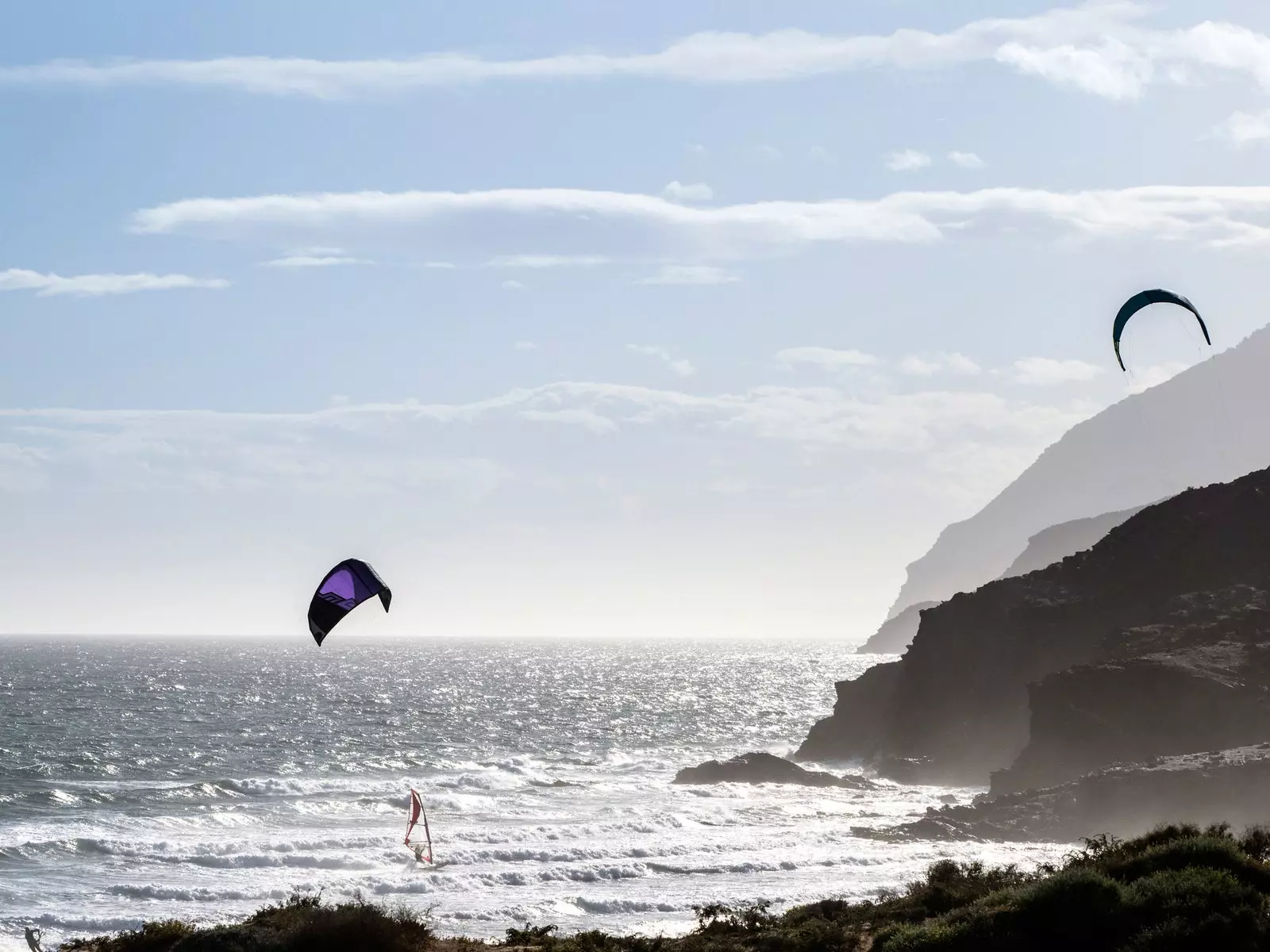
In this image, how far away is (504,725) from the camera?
277 feet

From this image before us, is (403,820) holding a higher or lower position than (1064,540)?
Answer: lower

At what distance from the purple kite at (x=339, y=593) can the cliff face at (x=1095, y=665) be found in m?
33.9

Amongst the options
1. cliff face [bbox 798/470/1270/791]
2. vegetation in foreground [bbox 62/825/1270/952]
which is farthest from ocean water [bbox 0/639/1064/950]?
vegetation in foreground [bbox 62/825/1270/952]

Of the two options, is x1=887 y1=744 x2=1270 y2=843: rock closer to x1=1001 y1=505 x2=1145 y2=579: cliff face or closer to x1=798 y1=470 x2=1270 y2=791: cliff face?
x1=798 y1=470 x2=1270 y2=791: cliff face

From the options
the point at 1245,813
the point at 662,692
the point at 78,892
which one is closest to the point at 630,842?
the point at 78,892

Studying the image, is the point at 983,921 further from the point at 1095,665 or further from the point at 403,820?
the point at 1095,665

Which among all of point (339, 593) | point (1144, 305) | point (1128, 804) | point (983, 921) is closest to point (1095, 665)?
point (1128, 804)

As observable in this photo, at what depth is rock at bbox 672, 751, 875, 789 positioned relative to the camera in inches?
2173

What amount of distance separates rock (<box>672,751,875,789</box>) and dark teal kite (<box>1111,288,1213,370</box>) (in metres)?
32.4

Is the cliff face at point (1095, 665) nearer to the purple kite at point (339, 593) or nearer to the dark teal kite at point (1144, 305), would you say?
the dark teal kite at point (1144, 305)

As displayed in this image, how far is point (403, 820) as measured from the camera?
141 ft

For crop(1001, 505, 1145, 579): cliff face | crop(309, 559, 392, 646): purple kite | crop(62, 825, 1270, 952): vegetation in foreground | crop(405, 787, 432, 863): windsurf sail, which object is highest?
crop(1001, 505, 1145, 579): cliff face

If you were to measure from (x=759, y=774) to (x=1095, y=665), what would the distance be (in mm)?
16514

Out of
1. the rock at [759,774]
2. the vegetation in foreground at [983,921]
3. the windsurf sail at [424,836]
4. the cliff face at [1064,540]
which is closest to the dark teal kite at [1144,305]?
the vegetation in foreground at [983,921]
